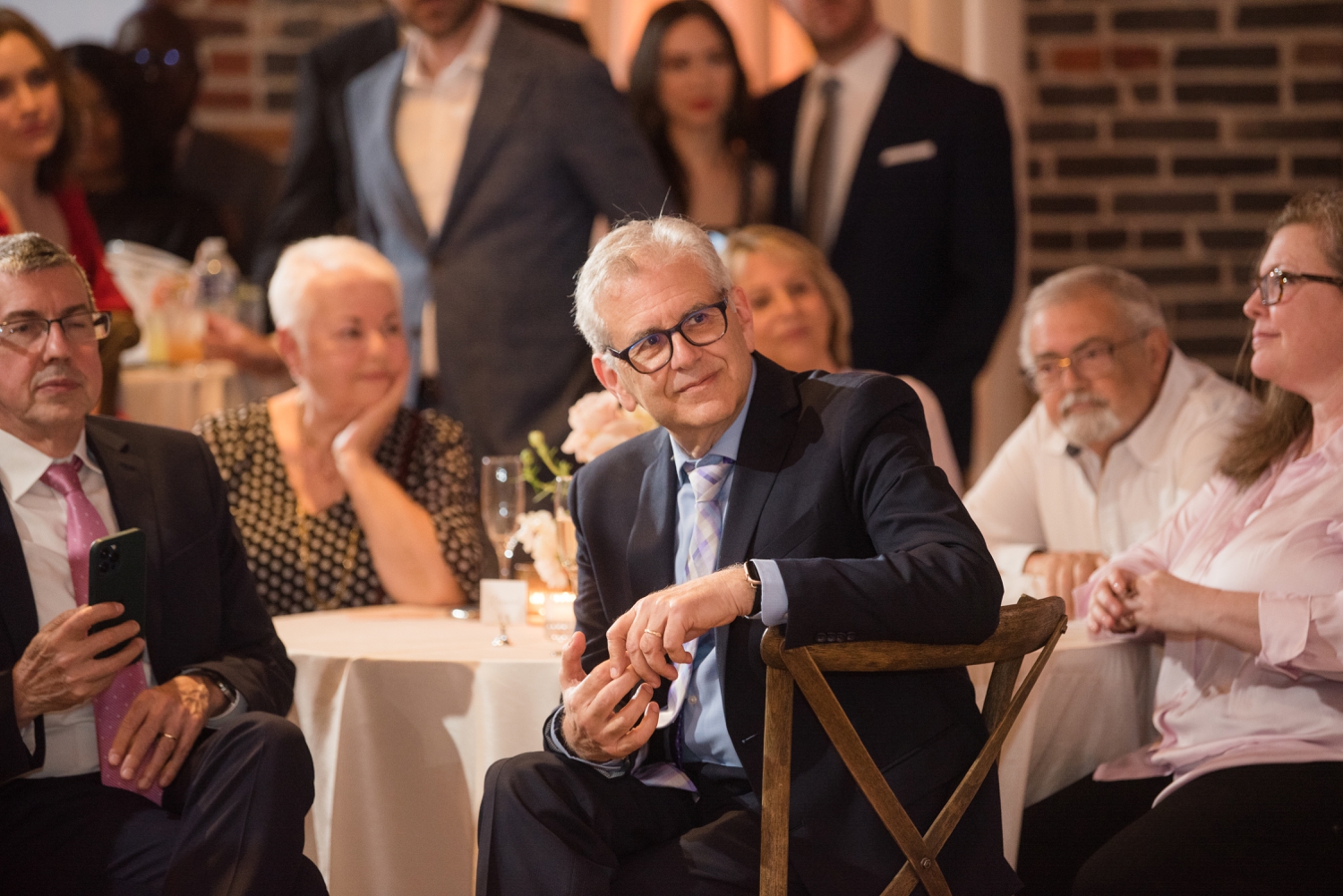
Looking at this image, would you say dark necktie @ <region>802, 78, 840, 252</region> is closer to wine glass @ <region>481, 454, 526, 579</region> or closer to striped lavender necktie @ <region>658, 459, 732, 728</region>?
wine glass @ <region>481, 454, 526, 579</region>

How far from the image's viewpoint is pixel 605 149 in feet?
12.2

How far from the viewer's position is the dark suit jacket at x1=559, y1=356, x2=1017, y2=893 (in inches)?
67.7

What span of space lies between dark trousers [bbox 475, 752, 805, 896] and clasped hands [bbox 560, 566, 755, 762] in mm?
83

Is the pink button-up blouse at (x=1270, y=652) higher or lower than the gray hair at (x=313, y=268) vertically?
lower

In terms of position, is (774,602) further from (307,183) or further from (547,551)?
(307,183)

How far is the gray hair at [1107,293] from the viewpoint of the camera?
290 centimetres

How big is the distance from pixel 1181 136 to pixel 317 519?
340 centimetres

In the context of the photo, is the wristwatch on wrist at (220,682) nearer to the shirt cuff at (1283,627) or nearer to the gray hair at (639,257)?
the gray hair at (639,257)

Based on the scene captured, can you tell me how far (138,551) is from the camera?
1998 millimetres

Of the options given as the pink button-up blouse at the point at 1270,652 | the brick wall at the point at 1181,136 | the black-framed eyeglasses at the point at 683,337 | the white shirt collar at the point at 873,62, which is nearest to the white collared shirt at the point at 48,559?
the black-framed eyeglasses at the point at 683,337

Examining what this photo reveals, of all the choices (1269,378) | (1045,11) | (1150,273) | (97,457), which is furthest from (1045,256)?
(97,457)

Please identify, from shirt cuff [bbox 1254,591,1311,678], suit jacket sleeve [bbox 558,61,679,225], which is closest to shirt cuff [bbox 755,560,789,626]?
shirt cuff [bbox 1254,591,1311,678]

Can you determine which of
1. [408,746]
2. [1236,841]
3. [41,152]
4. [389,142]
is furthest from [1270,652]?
[41,152]

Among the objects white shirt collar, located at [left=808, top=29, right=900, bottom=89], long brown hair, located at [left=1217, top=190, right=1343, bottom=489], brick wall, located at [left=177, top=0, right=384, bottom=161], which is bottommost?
long brown hair, located at [left=1217, top=190, right=1343, bottom=489]
